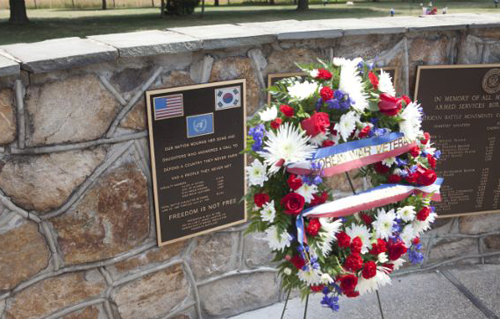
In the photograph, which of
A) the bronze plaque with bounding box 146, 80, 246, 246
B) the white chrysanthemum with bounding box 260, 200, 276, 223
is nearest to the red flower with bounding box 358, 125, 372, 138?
the white chrysanthemum with bounding box 260, 200, 276, 223

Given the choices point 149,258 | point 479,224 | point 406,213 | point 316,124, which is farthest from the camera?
point 479,224

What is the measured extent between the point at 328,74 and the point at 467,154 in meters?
A: 1.97

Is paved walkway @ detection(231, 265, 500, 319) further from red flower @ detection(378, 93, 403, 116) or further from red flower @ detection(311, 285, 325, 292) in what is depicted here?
red flower @ detection(378, 93, 403, 116)

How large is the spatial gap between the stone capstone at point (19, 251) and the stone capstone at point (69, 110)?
46cm

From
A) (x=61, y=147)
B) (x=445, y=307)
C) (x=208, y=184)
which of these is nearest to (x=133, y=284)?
(x=208, y=184)

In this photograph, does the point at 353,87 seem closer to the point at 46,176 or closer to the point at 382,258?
the point at 382,258

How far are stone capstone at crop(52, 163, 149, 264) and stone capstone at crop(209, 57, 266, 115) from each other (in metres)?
0.77

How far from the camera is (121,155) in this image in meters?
3.05

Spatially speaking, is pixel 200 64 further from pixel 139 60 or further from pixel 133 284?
pixel 133 284

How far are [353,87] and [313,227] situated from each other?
0.72 m

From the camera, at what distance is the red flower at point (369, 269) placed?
101 inches

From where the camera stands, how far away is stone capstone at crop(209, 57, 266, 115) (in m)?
3.20

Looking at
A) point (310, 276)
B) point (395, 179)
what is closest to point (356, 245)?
point (310, 276)

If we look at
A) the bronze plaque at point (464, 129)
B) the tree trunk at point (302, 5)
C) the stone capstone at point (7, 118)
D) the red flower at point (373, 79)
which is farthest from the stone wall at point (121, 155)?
the tree trunk at point (302, 5)
